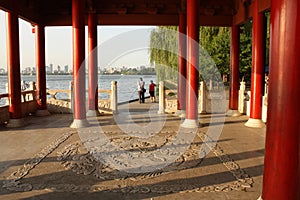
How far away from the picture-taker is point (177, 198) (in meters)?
3.34

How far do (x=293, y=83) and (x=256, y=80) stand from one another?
227 inches

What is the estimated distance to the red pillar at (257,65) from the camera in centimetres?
787

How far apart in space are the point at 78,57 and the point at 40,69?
130 inches

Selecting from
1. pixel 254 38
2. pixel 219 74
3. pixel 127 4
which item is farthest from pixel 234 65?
pixel 219 74

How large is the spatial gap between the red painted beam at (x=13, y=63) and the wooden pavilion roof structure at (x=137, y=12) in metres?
Result: 1.78

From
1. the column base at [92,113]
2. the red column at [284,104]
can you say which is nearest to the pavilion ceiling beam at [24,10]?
the column base at [92,113]

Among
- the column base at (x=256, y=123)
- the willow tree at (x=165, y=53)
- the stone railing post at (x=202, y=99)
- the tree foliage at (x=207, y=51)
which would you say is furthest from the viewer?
the willow tree at (x=165, y=53)

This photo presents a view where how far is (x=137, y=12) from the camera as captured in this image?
32.6 feet

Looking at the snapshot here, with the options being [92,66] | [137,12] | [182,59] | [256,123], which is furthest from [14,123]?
[256,123]

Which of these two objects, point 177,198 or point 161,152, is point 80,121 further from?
point 177,198

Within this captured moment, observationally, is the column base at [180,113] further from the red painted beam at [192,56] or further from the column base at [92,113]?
the column base at [92,113]

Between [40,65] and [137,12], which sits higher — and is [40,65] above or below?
below

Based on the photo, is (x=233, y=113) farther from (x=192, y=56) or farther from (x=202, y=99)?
(x=192, y=56)

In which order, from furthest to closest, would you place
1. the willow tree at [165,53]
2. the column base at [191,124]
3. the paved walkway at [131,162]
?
the willow tree at [165,53], the column base at [191,124], the paved walkway at [131,162]
